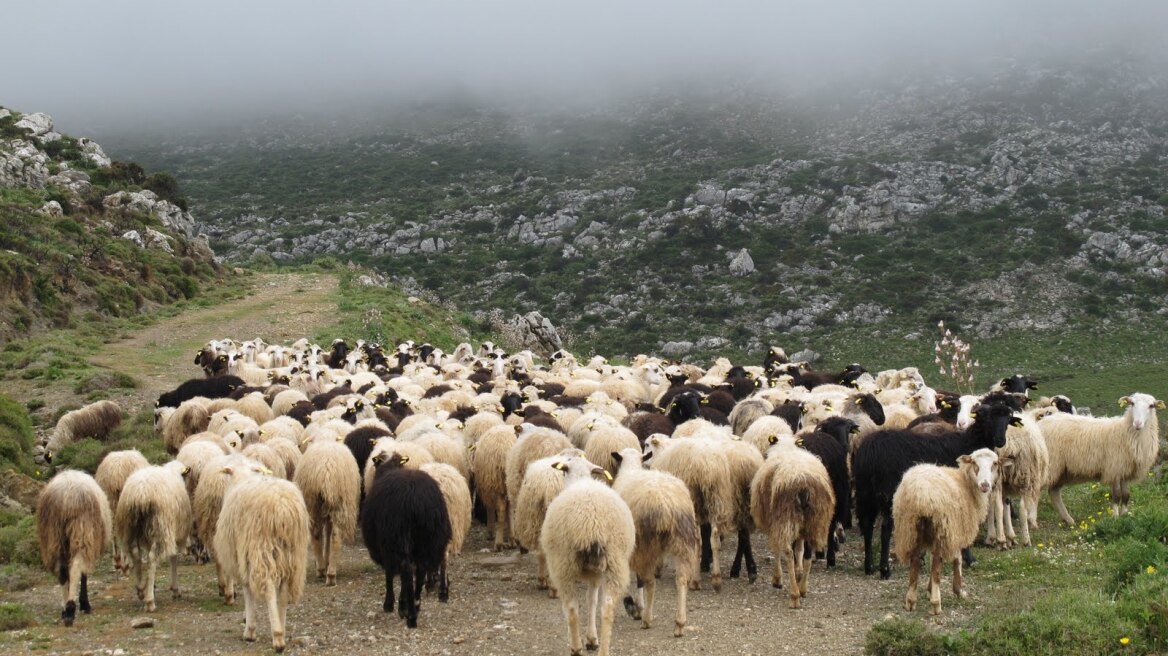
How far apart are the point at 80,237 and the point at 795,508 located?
43.8 metres

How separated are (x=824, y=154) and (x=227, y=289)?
182 feet

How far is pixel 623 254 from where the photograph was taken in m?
71.6

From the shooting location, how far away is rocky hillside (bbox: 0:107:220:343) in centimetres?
3772

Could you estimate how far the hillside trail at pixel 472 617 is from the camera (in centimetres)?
996

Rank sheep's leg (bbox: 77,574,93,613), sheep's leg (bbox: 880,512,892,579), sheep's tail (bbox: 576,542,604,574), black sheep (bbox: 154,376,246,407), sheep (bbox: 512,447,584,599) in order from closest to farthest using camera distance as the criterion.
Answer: sheep's tail (bbox: 576,542,604,574) → sheep's leg (bbox: 77,574,93,613) → sheep (bbox: 512,447,584,599) → sheep's leg (bbox: 880,512,892,579) → black sheep (bbox: 154,376,246,407)

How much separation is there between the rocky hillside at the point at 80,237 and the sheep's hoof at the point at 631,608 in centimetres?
3147

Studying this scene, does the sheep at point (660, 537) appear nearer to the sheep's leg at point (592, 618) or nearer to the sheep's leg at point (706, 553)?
the sheep's leg at point (592, 618)

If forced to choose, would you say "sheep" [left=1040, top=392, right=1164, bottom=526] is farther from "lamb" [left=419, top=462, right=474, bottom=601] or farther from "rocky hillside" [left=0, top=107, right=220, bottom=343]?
"rocky hillside" [left=0, top=107, right=220, bottom=343]

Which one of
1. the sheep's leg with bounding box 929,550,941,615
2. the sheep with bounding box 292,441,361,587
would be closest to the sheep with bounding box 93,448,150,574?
the sheep with bounding box 292,441,361,587

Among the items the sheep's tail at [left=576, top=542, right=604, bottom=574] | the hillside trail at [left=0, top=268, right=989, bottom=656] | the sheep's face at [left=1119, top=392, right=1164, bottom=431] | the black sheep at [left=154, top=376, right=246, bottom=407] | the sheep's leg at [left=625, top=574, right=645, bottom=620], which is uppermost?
the black sheep at [left=154, top=376, right=246, bottom=407]

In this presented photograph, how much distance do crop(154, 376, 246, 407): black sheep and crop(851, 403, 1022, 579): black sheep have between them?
1600cm

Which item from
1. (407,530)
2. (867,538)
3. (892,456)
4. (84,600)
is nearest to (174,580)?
(84,600)

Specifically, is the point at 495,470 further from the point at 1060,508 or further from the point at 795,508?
the point at 1060,508

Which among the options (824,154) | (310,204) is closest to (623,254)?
(824,154)
